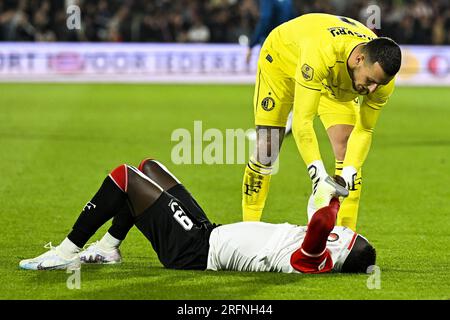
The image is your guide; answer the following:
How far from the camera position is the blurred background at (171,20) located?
28078mm

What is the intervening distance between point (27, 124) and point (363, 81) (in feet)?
38.6

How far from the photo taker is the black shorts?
6906 mm

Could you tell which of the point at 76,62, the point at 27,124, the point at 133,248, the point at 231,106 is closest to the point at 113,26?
the point at 76,62

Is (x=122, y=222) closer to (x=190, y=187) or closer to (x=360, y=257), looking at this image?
(x=360, y=257)

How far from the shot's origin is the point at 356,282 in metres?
6.87

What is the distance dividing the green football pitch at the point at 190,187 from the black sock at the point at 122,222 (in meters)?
0.25

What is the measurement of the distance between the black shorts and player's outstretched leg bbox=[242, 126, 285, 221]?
167cm

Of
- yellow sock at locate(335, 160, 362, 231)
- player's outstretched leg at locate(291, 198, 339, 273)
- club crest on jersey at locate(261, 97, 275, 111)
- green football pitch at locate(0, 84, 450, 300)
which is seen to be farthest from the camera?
club crest on jersey at locate(261, 97, 275, 111)

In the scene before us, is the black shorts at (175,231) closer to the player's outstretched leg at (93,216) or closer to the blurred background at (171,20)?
the player's outstretched leg at (93,216)

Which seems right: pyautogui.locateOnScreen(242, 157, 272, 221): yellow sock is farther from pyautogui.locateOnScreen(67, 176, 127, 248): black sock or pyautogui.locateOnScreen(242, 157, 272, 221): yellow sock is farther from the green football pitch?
pyautogui.locateOnScreen(67, 176, 127, 248): black sock

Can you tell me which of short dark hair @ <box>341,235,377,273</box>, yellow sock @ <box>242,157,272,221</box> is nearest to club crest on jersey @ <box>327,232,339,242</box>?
short dark hair @ <box>341,235,377,273</box>

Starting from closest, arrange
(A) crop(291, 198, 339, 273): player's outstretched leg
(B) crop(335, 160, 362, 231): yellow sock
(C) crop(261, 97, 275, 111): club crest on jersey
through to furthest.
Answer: (A) crop(291, 198, 339, 273): player's outstretched leg < (B) crop(335, 160, 362, 231): yellow sock < (C) crop(261, 97, 275, 111): club crest on jersey

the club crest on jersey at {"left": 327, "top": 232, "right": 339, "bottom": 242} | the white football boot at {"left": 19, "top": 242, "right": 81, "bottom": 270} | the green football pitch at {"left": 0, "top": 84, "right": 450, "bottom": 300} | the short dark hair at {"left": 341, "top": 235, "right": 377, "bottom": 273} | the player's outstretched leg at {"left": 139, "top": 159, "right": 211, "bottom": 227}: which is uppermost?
the player's outstretched leg at {"left": 139, "top": 159, "right": 211, "bottom": 227}

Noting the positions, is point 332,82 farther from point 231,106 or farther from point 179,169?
point 231,106
